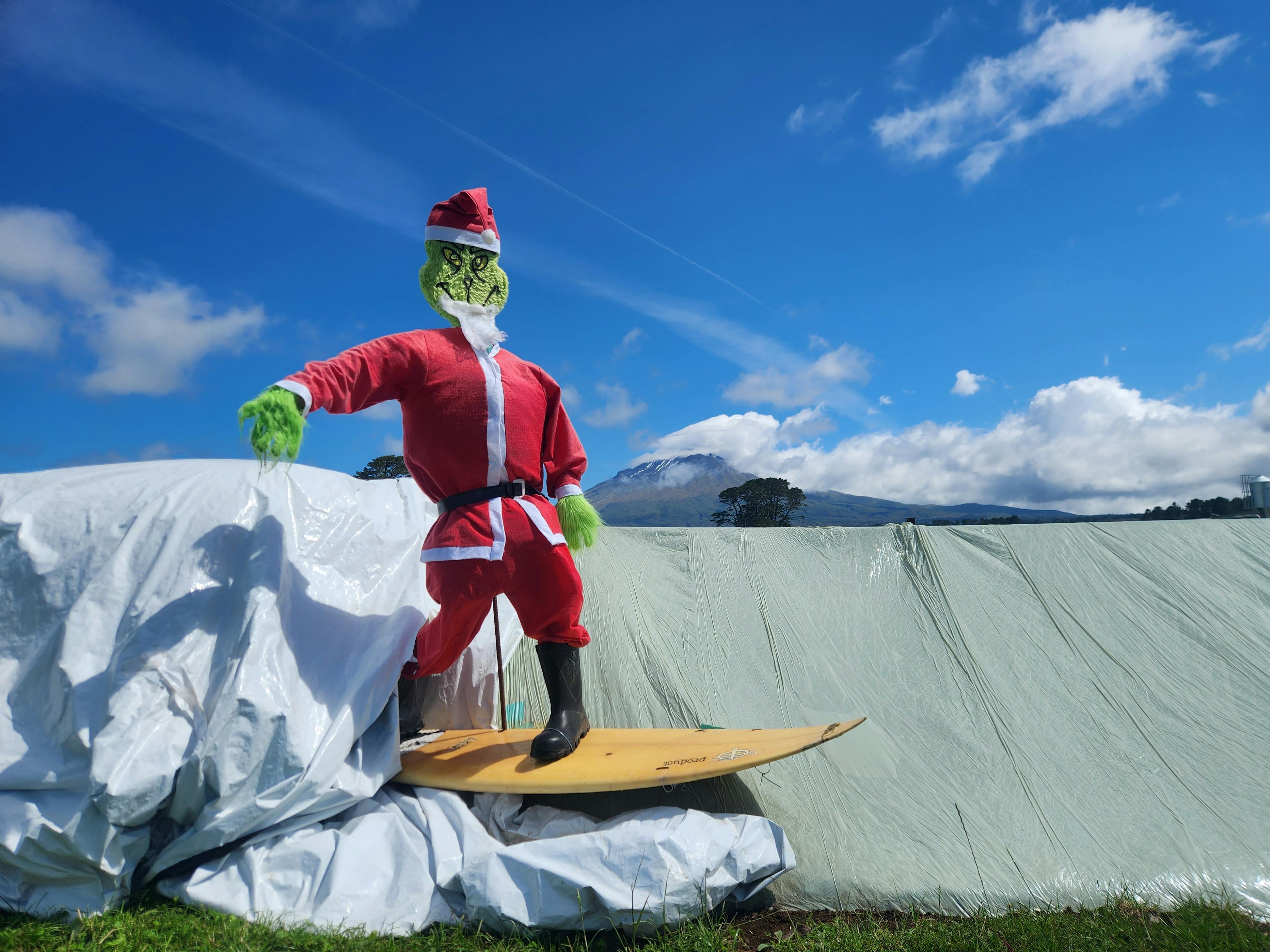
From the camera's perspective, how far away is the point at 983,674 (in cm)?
285

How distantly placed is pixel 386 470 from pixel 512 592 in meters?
5.03

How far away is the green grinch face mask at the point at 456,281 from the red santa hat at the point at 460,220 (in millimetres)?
24

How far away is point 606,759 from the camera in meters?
2.20

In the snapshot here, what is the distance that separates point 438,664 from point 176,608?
845 mm

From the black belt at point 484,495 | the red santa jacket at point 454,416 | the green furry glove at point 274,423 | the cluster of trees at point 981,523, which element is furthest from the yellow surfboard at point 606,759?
the cluster of trees at point 981,523

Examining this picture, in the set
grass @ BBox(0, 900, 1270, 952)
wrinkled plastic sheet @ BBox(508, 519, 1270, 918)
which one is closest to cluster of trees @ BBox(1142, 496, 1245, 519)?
wrinkled plastic sheet @ BBox(508, 519, 1270, 918)

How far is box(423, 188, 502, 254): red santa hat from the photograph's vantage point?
250 centimetres

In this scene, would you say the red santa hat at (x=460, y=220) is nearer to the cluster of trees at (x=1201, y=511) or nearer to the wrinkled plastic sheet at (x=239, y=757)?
the wrinkled plastic sheet at (x=239, y=757)

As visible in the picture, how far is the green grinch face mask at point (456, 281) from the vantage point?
2.51 meters

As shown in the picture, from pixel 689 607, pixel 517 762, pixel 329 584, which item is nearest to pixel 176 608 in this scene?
pixel 329 584

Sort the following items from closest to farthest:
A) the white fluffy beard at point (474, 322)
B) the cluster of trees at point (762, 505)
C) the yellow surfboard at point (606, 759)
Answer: the yellow surfboard at point (606, 759)
the white fluffy beard at point (474, 322)
the cluster of trees at point (762, 505)

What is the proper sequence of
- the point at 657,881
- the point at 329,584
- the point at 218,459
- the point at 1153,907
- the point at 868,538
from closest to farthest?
the point at 657,881 < the point at 1153,907 < the point at 329,584 < the point at 218,459 < the point at 868,538

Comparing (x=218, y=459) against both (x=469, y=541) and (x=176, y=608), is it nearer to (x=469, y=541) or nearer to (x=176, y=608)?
(x=176, y=608)

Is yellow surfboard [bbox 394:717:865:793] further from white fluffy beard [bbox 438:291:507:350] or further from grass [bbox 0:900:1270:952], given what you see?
white fluffy beard [bbox 438:291:507:350]
